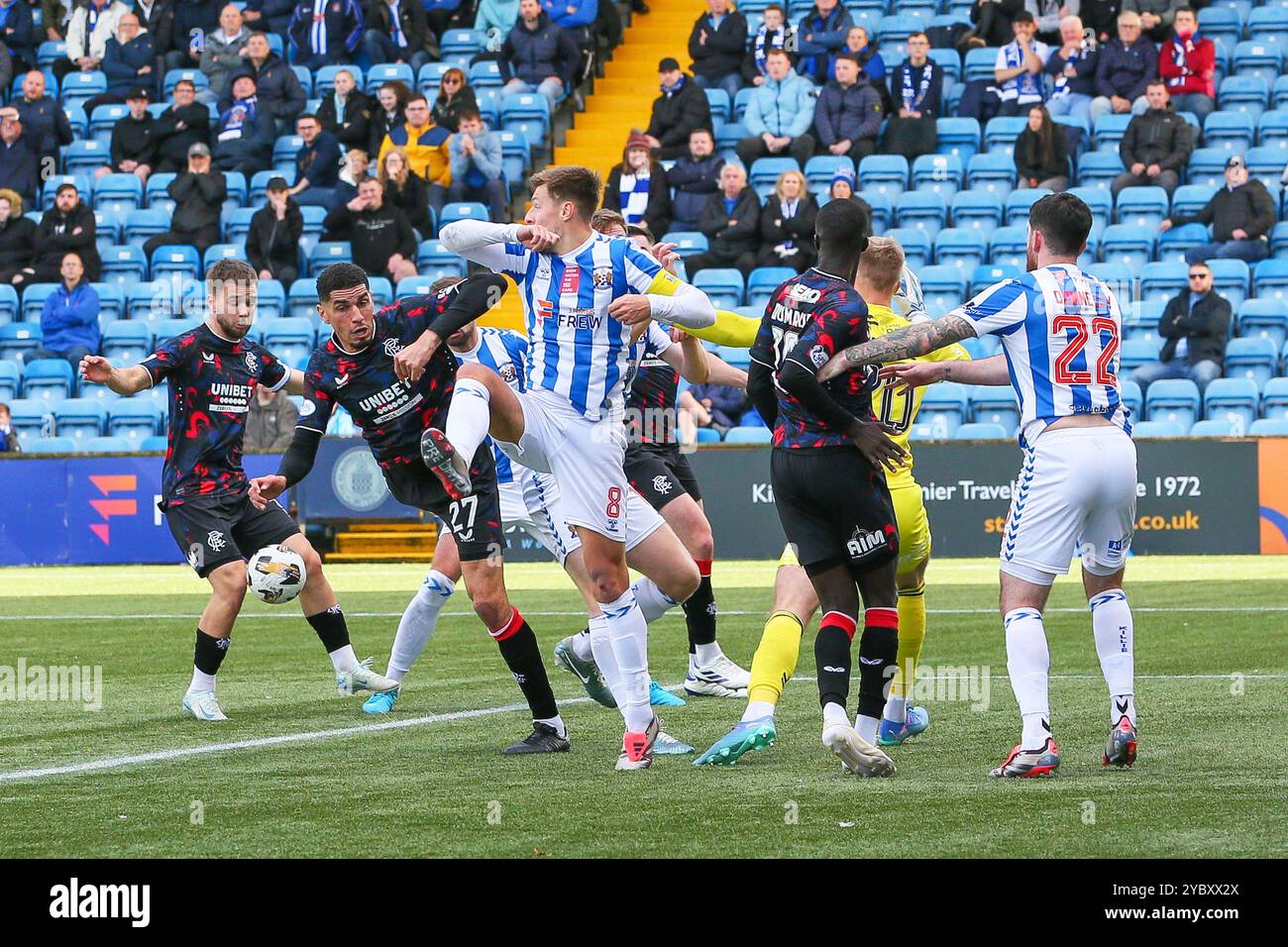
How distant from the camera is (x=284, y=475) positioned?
8.30 metres

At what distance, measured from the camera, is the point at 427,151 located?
23.6 m

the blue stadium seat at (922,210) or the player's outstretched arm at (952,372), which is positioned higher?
the blue stadium seat at (922,210)

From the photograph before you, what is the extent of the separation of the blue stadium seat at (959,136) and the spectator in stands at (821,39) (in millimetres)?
1792

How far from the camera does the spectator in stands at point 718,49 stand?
24.3 metres

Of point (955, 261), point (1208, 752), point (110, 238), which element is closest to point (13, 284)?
point (110, 238)

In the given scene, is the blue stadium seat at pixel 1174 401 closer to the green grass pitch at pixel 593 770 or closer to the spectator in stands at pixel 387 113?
the green grass pitch at pixel 593 770

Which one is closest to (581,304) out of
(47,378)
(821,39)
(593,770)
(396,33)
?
(593,770)

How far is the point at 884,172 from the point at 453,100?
5769 mm

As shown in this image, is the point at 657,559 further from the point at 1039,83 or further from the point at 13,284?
the point at 13,284

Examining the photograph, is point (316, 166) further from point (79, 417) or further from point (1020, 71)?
point (1020, 71)

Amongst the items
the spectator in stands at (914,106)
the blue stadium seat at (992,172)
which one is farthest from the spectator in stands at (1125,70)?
the spectator in stands at (914,106)

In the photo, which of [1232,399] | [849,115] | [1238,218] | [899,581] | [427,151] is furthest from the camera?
[427,151]

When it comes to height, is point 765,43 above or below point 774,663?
above

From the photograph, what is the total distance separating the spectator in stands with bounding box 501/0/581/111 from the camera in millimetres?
24828
